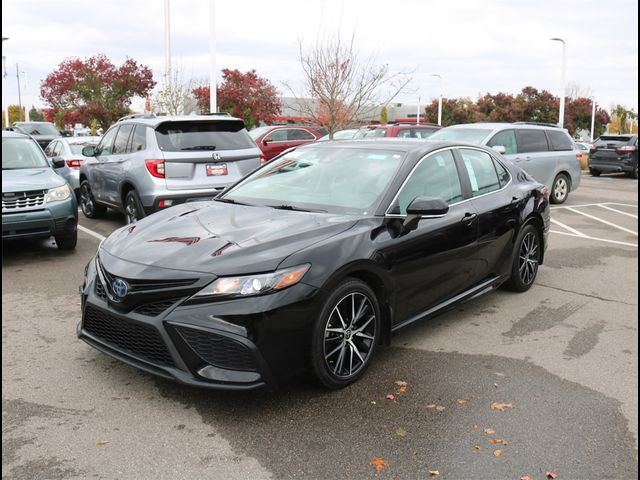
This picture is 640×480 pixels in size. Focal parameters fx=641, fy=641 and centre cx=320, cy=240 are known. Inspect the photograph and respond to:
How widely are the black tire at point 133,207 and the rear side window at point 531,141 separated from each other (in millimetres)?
7737

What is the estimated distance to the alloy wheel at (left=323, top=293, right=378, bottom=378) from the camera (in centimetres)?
387

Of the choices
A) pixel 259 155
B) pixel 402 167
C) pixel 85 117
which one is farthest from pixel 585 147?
pixel 402 167

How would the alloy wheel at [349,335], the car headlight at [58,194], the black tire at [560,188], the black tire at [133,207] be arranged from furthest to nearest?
the black tire at [560,188]
the black tire at [133,207]
the car headlight at [58,194]
the alloy wheel at [349,335]

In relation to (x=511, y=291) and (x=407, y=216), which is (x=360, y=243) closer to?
(x=407, y=216)

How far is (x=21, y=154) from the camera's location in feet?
28.3

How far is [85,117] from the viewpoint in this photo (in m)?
32.1

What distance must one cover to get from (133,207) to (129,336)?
18.1 ft

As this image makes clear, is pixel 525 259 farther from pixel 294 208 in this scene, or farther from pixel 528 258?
pixel 294 208

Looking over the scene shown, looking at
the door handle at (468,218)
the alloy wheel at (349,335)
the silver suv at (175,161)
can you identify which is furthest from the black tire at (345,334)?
the silver suv at (175,161)

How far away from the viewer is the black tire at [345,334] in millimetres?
3721

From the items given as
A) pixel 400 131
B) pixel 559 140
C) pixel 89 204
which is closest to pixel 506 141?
pixel 559 140

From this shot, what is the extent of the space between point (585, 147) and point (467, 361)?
106 feet

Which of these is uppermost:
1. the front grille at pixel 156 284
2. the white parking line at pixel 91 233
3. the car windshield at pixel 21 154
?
the car windshield at pixel 21 154

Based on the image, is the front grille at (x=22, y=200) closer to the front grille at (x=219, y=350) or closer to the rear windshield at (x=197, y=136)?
the rear windshield at (x=197, y=136)
